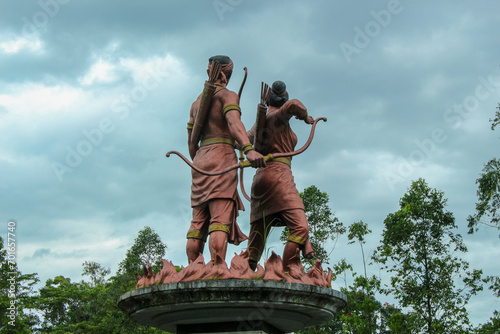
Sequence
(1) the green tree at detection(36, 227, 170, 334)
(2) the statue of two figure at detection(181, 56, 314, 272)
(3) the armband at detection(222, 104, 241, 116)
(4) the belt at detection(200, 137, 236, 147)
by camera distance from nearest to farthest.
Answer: (2) the statue of two figure at detection(181, 56, 314, 272) < (3) the armband at detection(222, 104, 241, 116) < (4) the belt at detection(200, 137, 236, 147) < (1) the green tree at detection(36, 227, 170, 334)

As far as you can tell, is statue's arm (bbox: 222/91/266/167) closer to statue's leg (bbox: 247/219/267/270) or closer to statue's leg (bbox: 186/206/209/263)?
statue's leg (bbox: 186/206/209/263)

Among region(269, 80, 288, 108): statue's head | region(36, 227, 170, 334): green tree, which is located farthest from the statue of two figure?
region(36, 227, 170, 334): green tree

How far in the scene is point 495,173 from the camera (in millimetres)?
16750

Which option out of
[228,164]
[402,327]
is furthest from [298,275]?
[402,327]

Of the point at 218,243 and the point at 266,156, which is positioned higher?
the point at 266,156

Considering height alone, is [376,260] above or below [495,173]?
below

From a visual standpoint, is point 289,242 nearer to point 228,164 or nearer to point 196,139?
point 228,164

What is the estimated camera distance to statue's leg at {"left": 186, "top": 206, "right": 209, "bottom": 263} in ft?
22.4

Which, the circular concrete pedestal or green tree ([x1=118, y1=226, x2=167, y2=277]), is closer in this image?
the circular concrete pedestal

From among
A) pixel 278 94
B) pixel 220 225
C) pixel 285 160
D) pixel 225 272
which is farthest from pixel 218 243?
pixel 278 94

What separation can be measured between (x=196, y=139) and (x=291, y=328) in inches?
108

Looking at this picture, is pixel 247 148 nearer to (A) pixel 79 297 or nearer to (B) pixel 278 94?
(B) pixel 278 94

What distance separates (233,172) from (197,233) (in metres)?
0.89

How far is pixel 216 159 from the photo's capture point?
22.9 ft
